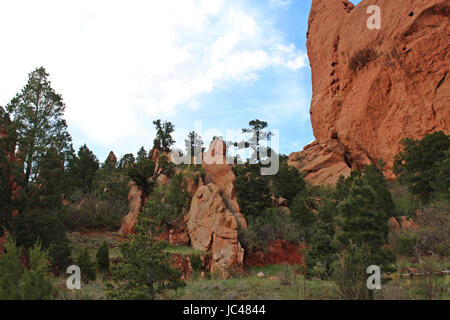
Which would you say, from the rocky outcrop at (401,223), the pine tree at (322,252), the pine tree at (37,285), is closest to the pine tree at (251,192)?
the rocky outcrop at (401,223)

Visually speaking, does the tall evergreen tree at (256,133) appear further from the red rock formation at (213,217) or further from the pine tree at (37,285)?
the pine tree at (37,285)

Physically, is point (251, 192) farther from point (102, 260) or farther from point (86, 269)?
point (86, 269)

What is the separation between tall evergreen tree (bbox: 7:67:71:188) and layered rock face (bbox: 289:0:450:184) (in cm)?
2806

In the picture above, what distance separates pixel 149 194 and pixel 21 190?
33.5 feet

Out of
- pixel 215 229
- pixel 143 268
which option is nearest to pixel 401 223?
pixel 215 229

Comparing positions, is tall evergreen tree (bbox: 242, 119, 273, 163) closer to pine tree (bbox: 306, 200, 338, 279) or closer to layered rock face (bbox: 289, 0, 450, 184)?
layered rock face (bbox: 289, 0, 450, 184)

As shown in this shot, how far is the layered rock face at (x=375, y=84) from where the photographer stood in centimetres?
3061

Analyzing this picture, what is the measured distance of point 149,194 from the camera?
2481 cm

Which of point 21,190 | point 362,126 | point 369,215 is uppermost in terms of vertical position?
point 362,126

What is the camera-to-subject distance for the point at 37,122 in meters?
17.3

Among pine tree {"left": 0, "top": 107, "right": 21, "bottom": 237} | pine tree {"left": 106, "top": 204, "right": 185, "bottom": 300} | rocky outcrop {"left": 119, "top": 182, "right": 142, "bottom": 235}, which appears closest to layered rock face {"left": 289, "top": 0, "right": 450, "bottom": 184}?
rocky outcrop {"left": 119, "top": 182, "right": 142, "bottom": 235}

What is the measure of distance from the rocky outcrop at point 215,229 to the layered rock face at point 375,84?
2045 cm

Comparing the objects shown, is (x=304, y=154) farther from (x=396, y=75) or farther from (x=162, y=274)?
(x=162, y=274)
